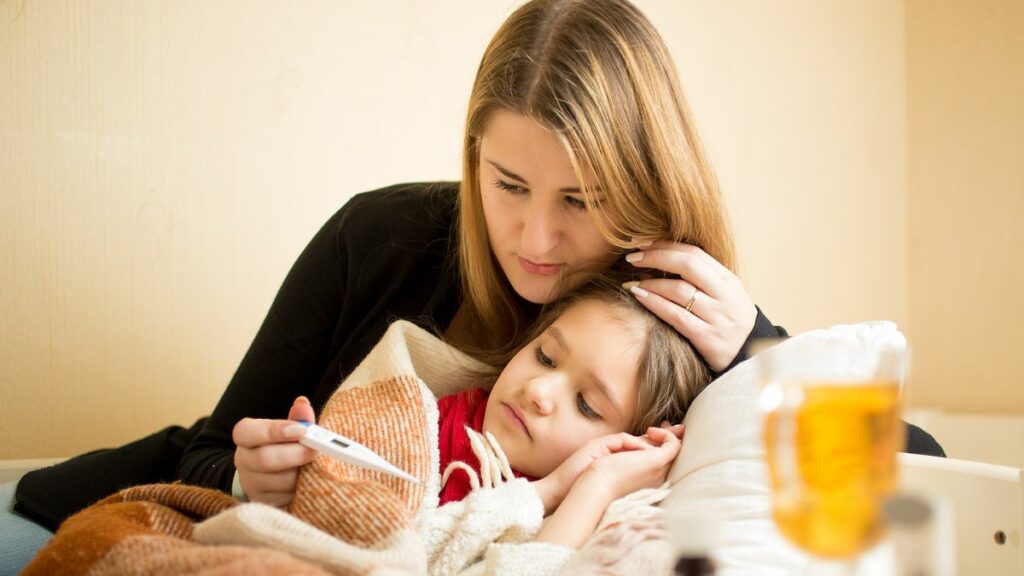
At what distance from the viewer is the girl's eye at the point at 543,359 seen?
4.17 feet

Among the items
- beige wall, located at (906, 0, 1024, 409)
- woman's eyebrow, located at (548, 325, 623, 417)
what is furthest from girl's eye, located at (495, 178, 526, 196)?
beige wall, located at (906, 0, 1024, 409)

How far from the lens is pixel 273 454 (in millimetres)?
990

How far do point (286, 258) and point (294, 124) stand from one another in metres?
0.32

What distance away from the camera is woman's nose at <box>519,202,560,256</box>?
4.12 feet

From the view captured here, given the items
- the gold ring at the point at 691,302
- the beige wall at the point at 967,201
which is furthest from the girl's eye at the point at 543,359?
the beige wall at the point at 967,201

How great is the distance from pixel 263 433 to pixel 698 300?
62cm

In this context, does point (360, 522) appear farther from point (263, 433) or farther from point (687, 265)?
point (687, 265)

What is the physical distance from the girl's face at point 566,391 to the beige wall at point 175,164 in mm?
1065

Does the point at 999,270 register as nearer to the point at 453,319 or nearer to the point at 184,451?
the point at 453,319

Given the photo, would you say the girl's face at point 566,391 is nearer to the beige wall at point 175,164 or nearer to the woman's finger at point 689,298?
the woman's finger at point 689,298

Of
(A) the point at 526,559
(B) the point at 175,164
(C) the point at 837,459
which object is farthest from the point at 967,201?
(C) the point at 837,459

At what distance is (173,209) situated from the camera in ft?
6.64

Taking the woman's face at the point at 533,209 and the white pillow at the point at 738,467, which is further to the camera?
the woman's face at the point at 533,209

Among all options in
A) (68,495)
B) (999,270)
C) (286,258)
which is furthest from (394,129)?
(999,270)
